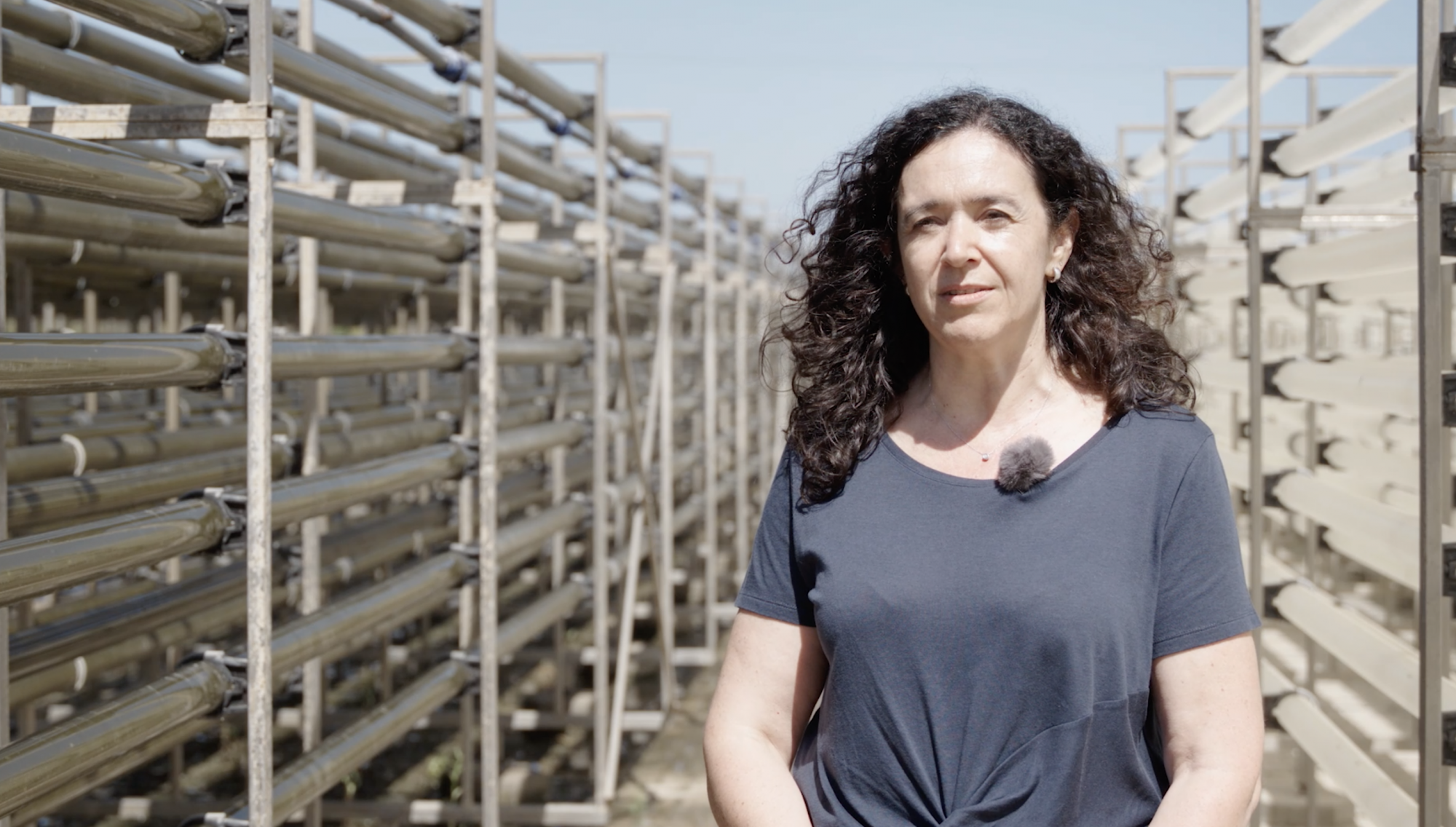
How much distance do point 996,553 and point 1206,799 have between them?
38 cm

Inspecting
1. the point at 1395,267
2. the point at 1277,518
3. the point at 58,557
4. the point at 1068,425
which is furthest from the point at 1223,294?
the point at 1277,518

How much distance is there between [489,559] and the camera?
417cm

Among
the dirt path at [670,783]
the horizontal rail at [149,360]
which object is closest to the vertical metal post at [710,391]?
the dirt path at [670,783]

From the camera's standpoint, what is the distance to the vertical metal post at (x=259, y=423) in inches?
105

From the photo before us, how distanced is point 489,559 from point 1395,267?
2.51 m

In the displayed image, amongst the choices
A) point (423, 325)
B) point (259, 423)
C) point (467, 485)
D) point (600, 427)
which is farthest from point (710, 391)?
point (259, 423)

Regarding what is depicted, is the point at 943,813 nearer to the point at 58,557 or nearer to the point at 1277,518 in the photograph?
the point at 58,557

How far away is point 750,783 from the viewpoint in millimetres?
1870

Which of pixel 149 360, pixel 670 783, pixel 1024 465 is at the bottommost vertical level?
pixel 670 783

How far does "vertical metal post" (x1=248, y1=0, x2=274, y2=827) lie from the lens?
2668 millimetres

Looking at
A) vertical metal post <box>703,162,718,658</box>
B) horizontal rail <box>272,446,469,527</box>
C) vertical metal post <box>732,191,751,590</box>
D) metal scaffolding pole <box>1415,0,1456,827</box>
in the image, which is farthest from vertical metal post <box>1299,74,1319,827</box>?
vertical metal post <box>732,191,751,590</box>

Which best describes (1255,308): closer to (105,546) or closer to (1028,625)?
(1028,625)

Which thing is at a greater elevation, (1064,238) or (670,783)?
(1064,238)

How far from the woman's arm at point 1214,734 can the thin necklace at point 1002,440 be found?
1.09 feet
